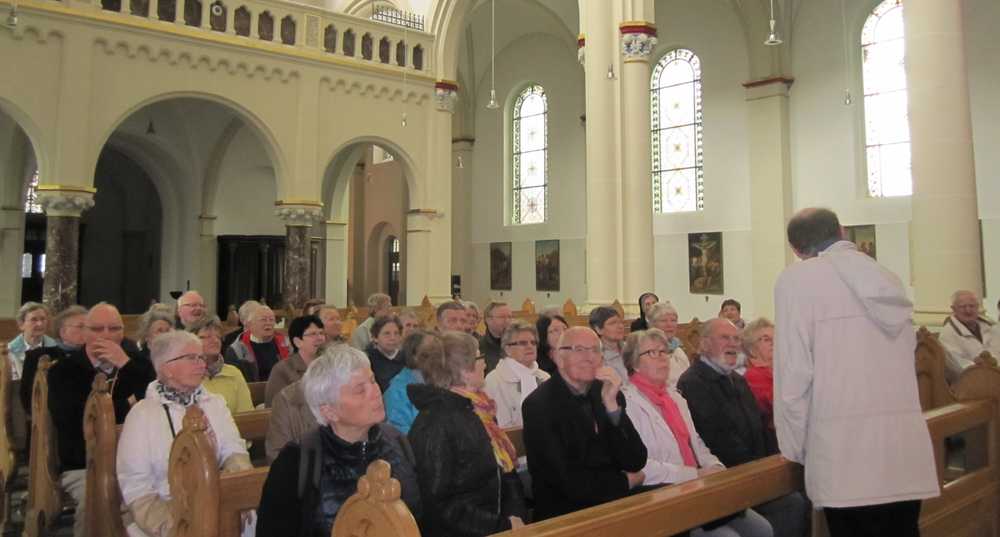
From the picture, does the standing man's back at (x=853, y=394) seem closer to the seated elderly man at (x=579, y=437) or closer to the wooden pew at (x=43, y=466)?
the seated elderly man at (x=579, y=437)

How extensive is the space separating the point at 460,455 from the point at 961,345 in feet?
19.8

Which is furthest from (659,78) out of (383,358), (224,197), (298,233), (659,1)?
(383,358)

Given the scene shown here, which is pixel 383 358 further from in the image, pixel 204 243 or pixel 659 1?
pixel 659 1

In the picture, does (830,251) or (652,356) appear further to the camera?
(652,356)

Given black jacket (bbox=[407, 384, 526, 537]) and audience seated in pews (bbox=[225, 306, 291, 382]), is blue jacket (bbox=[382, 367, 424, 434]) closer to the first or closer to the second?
black jacket (bbox=[407, 384, 526, 537])

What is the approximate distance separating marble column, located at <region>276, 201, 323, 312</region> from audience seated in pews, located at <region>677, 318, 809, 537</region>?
414 inches

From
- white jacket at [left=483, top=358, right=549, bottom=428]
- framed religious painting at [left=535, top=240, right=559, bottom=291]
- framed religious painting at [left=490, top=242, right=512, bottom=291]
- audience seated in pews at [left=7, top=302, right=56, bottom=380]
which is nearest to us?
white jacket at [left=483, top=358, right=549, bottom=428]

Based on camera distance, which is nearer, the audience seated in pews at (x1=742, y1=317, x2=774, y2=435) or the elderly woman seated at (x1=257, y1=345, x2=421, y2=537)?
the elderly woman seated at (x1=257, y1=345, x2=421, y2=537)

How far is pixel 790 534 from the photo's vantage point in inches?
145

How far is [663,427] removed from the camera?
361 centimetres

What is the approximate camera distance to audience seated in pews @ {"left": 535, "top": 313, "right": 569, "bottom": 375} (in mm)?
5398

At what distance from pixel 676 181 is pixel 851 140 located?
4.05 meters

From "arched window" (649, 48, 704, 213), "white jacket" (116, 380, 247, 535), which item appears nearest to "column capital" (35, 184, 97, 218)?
"white jacket" (116, 380, 247, 535)

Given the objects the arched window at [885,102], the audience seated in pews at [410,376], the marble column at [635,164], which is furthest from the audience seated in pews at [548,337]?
the arched window at [885,102]
